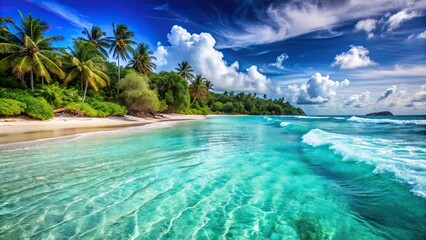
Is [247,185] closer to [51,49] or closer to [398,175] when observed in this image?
[398,175]

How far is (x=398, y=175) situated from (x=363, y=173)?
851mm

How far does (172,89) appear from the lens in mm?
47594

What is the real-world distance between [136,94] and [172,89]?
14247 mm

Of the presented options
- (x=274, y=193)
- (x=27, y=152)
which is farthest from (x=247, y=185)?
(x=27, y=152)

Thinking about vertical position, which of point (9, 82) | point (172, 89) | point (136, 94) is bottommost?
point (136, 94)

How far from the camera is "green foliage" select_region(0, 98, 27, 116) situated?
54.8 feet

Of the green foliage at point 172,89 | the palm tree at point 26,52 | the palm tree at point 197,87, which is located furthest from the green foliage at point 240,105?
the palm tree at point 26,52

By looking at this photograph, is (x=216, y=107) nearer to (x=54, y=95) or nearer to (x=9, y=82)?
(x=54, y=95)

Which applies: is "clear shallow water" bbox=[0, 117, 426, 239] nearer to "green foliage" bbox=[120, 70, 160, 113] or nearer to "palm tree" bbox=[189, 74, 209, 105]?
"green foliage" bbox=[120, 70, 160, 113]

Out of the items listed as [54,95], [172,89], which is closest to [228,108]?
[172,89]

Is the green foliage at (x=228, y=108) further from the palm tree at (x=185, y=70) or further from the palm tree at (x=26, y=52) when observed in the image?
the palm tree at (x=26, y=52)

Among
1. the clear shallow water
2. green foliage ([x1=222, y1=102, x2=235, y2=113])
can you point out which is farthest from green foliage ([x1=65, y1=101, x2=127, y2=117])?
green foliage ([x1=222, y1=102, x2=235, y2=113])

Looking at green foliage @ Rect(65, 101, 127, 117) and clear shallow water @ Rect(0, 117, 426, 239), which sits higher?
green foliage @ Rect(65, 101, 127, 117)

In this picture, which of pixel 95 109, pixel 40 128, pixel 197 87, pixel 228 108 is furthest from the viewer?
pixel 228 108
